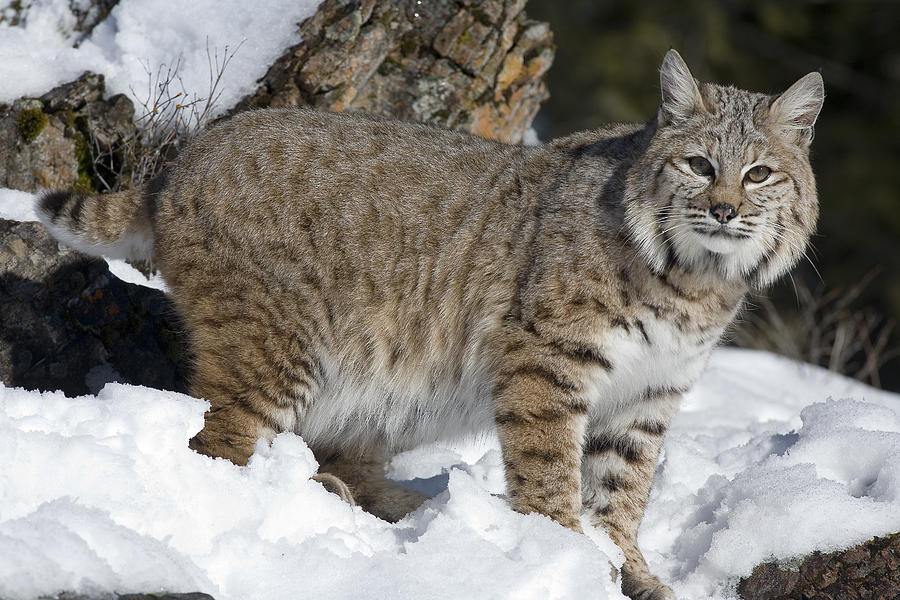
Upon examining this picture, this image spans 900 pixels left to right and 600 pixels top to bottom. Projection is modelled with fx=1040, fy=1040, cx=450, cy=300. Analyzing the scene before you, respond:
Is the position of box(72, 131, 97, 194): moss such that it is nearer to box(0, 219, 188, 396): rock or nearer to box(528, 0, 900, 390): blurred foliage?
box(0, 219, 188, 396): rock

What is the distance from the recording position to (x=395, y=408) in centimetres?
473

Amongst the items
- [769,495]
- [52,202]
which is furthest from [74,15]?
[769,495]

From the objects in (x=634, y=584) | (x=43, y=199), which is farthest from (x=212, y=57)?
(x=634, y=584)

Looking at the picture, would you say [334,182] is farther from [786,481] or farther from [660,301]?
[786,481]

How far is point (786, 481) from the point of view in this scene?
14.2ft

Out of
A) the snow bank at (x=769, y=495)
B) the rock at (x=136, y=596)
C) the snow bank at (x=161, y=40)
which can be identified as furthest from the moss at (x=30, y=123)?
the snow bank at (x=769, y=495)

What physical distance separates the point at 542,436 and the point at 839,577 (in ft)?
4.01

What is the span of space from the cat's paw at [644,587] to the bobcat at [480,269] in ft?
0.04

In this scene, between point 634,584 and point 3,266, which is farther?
point 3,266

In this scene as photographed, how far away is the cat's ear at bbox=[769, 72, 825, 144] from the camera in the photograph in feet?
14.1

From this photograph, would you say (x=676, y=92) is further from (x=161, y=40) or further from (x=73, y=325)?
(x=161, y=40)

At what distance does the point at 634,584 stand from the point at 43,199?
308cm

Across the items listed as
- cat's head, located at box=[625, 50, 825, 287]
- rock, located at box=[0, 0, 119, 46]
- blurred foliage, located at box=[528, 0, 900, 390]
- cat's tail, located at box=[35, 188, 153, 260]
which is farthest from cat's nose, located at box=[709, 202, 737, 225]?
blurred foliage, located at box=[528, 0, 900, 390]

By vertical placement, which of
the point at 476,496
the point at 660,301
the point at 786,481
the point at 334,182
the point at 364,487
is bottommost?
the point at 364,487
